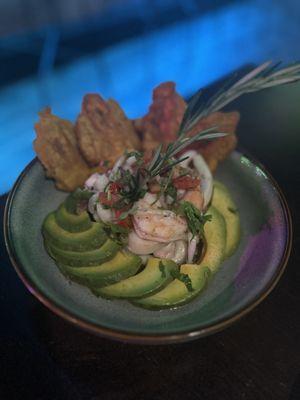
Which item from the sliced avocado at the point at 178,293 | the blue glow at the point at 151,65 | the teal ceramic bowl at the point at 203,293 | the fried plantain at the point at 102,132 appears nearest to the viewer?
the teal ceramic bowl at the point at 203,293

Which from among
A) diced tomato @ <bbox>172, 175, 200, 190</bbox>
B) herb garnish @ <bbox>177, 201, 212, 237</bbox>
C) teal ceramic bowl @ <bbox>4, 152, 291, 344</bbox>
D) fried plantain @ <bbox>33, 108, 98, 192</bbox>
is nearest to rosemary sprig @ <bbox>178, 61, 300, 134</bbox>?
diced tomato @ <bbox>172, 175, 200, 190</bbox>

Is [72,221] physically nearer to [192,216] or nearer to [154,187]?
[154,187]

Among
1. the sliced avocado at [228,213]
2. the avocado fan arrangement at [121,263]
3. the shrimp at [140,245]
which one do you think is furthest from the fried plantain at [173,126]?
the shrimp at [140,245]

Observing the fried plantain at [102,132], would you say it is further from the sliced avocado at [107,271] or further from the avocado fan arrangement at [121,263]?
the sliced avocado at [107,271]

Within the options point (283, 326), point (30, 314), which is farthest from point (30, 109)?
point (283, 326)

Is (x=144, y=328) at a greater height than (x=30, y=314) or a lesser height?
lesser

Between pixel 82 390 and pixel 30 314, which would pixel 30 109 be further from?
pixel 82 390
